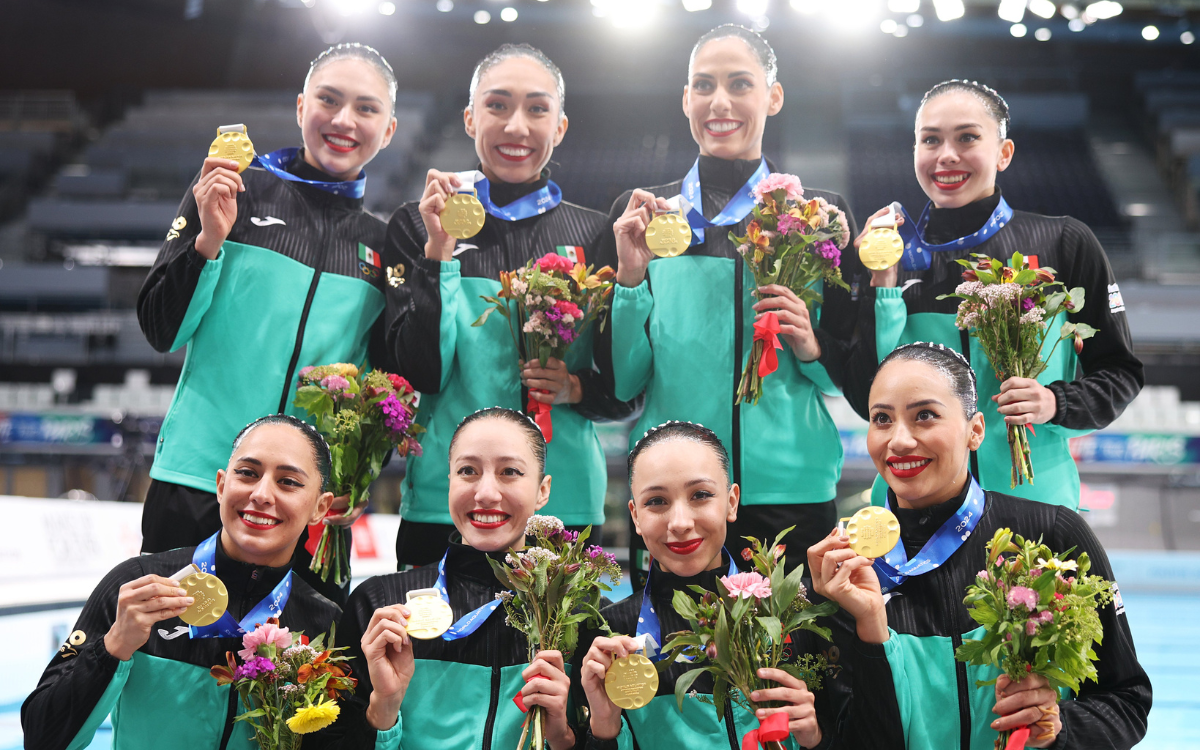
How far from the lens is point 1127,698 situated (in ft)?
8.75

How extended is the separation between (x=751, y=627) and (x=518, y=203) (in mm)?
2008

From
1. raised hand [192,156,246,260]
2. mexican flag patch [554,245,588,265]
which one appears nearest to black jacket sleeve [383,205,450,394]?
mexican flag patch [554,245,588,265]

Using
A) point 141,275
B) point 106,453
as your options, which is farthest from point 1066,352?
point 141,275

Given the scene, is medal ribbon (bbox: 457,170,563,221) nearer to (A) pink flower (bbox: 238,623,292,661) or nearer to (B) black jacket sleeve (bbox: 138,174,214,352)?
(B) black jacket sleeve (bbox: 138,174,214,352)

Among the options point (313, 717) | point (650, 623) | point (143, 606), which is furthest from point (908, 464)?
point (143, 606)

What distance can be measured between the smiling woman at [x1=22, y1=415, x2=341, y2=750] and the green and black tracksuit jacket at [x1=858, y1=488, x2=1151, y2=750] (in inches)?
69.5

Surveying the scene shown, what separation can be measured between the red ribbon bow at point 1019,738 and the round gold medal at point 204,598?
7.09 ft

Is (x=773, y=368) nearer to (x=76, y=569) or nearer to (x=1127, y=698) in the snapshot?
(x=1127, y=698)

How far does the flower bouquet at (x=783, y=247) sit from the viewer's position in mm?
3229

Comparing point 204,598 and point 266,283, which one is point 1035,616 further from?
point 266,283

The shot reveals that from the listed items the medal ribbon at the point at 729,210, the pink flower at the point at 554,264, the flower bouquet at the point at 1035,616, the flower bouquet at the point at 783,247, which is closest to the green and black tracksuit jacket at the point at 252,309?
the pink flower at the point at 554,264

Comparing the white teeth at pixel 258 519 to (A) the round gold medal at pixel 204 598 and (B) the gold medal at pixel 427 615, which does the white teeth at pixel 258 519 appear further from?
(B) the gold medal at pixel 427 615

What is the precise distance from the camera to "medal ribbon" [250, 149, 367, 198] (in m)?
3.88

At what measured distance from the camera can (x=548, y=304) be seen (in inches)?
132
